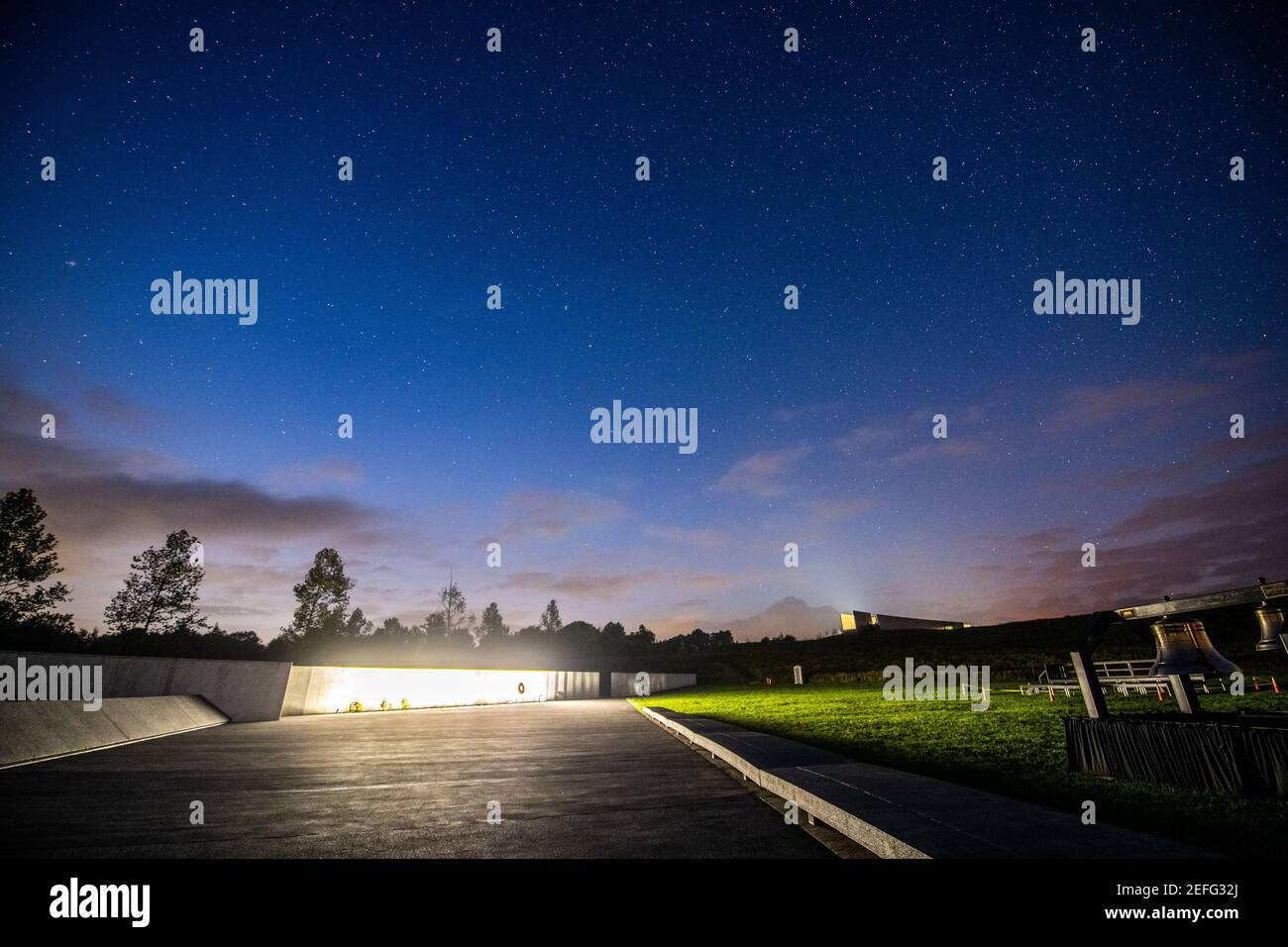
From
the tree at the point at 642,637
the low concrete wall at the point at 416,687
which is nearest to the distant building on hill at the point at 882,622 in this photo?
the tree at the point at 642,637

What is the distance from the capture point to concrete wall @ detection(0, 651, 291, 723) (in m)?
15.0

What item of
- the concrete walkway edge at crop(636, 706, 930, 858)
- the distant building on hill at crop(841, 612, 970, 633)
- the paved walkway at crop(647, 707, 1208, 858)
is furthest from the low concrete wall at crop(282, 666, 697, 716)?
the distant building on hill at crop(841, 612, 970, 633)

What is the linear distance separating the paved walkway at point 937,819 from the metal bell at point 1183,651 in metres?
2.82

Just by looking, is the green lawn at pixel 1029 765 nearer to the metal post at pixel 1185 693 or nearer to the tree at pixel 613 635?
the metal post at pixel 1185 693

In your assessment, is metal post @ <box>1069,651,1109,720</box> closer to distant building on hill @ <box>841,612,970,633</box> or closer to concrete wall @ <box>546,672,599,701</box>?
concrete wall @ <box>546,672,599,701</box>

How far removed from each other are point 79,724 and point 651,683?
49.7 metres

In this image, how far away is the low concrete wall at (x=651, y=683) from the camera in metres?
54.5

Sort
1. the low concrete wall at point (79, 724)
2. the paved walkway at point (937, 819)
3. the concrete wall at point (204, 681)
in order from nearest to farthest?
the paved walkway at point (937, 819) < the low concrete wall at point (79, 724) < the concrete wall at point (204, 681)

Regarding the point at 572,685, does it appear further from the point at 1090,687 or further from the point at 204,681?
the point at 1090,687

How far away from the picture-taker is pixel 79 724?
464 inches
